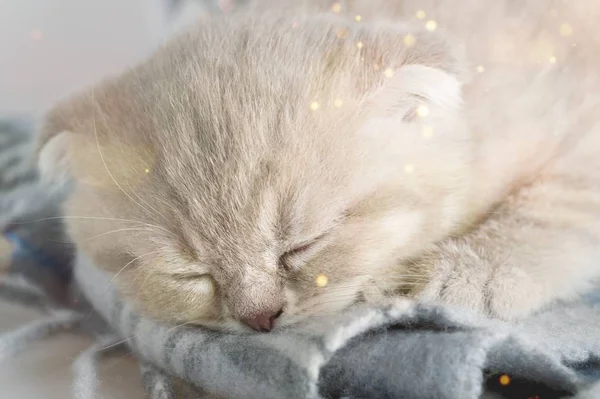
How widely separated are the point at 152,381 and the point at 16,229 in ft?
2.00

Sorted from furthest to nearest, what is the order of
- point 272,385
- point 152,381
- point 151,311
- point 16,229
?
point 16,229 → point 151,311 → point 152,381 → point 272,385

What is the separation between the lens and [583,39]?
103 centimetres

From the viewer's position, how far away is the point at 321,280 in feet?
2.56

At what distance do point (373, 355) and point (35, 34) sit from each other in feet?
3.14

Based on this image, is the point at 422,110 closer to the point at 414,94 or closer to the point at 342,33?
the point at 414,94

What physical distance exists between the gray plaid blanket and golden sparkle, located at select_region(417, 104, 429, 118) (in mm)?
302

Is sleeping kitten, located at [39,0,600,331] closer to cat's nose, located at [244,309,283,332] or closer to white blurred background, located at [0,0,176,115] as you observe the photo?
cat's nose, located at [244,309,283,332]

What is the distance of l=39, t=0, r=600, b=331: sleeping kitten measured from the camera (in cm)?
77

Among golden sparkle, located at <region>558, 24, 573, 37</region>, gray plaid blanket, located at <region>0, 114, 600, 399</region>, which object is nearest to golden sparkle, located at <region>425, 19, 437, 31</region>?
golden sparkle, located at <region>558, 24, 573, 37</region>

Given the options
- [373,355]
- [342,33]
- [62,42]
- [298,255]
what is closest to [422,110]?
[342,33]

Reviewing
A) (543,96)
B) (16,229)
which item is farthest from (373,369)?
(16,229)

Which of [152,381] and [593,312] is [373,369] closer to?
[152,381]

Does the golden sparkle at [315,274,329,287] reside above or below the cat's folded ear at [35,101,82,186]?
below

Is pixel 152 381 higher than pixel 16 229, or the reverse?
pixel 16 229
